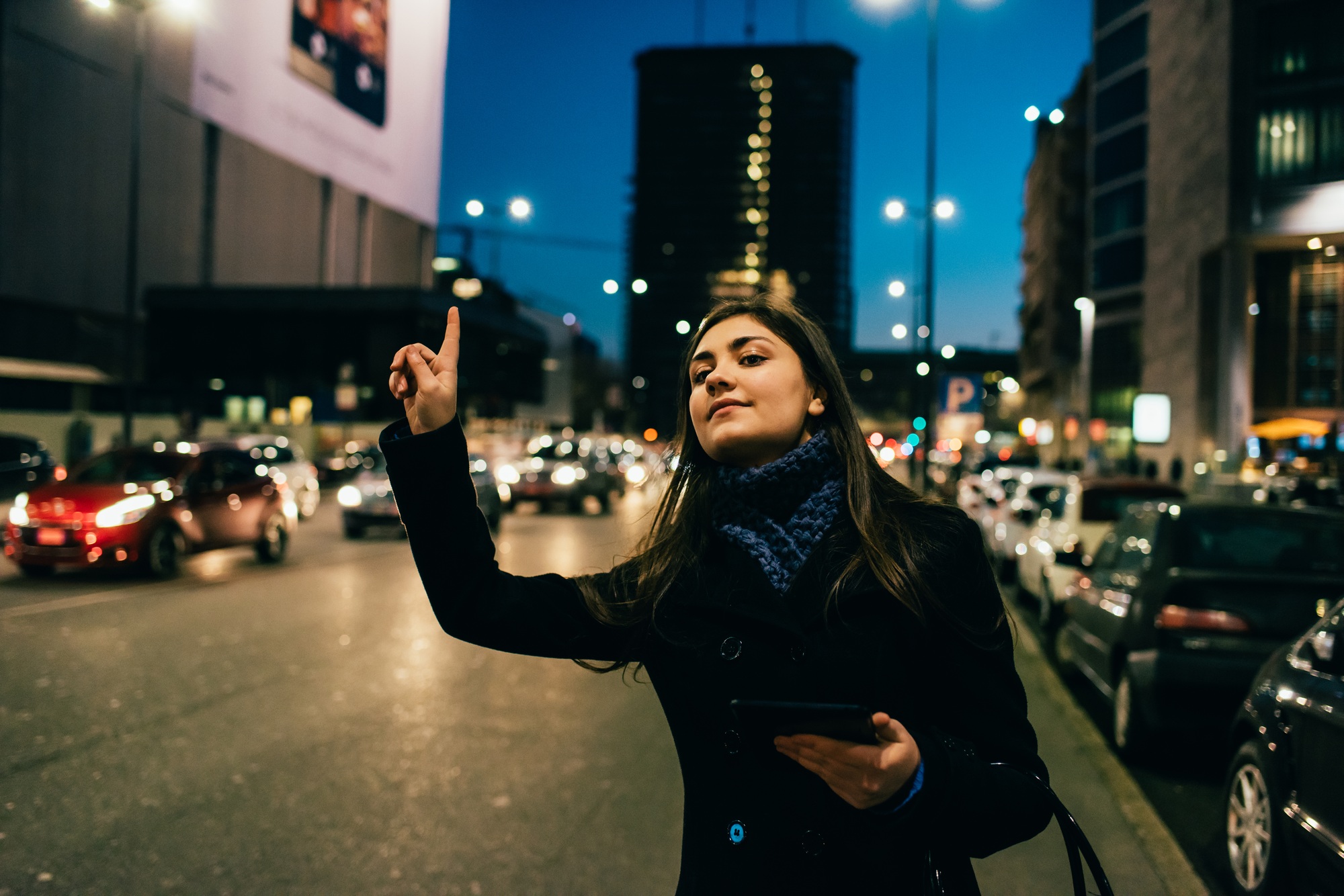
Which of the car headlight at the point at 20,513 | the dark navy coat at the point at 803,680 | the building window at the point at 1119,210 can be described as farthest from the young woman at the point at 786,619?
the building window at the point at 1119,210

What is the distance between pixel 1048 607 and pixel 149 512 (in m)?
10.9

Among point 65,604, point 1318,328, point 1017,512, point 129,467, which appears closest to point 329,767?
point 65,604

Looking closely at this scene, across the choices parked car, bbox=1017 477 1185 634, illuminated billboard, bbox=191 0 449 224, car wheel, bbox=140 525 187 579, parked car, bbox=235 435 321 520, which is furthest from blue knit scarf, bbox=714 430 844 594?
illuminated billboard, bbox=191 0 449 224

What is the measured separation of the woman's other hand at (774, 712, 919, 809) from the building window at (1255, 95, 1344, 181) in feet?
167

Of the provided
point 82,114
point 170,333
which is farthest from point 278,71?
point 170,333

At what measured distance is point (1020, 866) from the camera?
4.59 metres

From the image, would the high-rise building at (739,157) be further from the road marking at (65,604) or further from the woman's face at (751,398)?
the woman's face at (751,398)

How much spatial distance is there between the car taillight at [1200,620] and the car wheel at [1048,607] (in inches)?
177

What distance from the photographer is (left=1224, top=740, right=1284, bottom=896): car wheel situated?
393 centimetres

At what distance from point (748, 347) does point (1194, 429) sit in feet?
171

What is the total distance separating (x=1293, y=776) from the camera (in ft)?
12.7

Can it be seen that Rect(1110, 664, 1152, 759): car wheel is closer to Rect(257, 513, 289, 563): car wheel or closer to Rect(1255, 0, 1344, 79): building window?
Rect(257, 513, 289, 563): car wheel

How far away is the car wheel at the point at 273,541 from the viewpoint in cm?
1599

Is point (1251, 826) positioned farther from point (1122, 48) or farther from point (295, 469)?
point (1122, 48)
